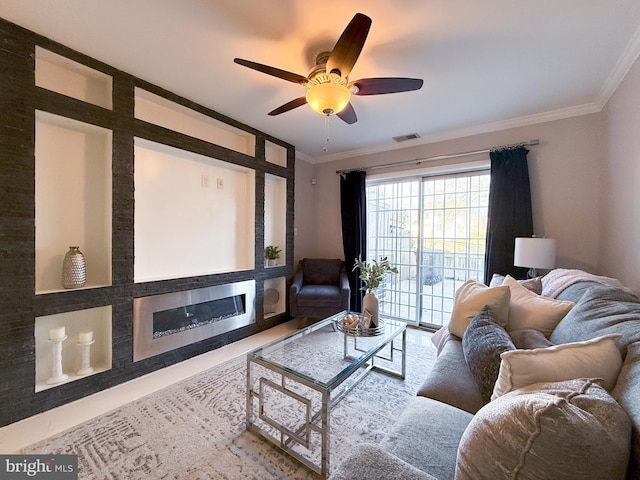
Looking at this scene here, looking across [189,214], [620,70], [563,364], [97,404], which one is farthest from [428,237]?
[97,404]

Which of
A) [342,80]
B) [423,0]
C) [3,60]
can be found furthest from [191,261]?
[423,0]

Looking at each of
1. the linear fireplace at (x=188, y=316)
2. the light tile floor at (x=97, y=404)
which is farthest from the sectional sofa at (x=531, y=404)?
the linear fireplace at (x=188, y=316)

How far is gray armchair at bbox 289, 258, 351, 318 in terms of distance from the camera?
3420 millimetres

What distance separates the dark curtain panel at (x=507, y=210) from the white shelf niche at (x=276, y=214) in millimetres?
2617

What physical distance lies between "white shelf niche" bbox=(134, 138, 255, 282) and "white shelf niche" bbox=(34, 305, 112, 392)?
1.38 ft

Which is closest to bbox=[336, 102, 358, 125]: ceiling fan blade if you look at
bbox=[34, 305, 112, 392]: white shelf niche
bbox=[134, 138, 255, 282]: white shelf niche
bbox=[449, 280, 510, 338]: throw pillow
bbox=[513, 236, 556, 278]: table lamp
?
bbox=[134, 138, 255, 282]: white shelf niche

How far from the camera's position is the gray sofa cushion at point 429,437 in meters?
0.90

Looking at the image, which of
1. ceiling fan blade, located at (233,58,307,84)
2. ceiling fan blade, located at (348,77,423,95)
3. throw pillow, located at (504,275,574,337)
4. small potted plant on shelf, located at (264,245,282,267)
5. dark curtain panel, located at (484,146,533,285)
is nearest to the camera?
throw pillow, located at (504,275,574,337)

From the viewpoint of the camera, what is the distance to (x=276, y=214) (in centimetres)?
397

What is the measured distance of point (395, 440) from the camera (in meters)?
1.00

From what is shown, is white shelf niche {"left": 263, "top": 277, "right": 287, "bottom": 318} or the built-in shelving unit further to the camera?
white shelf niche {"left": 263, "top": 277, "right": 287, "bottom": 318}

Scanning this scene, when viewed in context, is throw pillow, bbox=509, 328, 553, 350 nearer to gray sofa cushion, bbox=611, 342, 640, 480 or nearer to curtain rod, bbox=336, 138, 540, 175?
gray sofa cushion, bbox=611, 342, 640, 480

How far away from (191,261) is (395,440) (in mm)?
2652

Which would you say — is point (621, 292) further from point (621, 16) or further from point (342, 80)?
point (342, 80)
